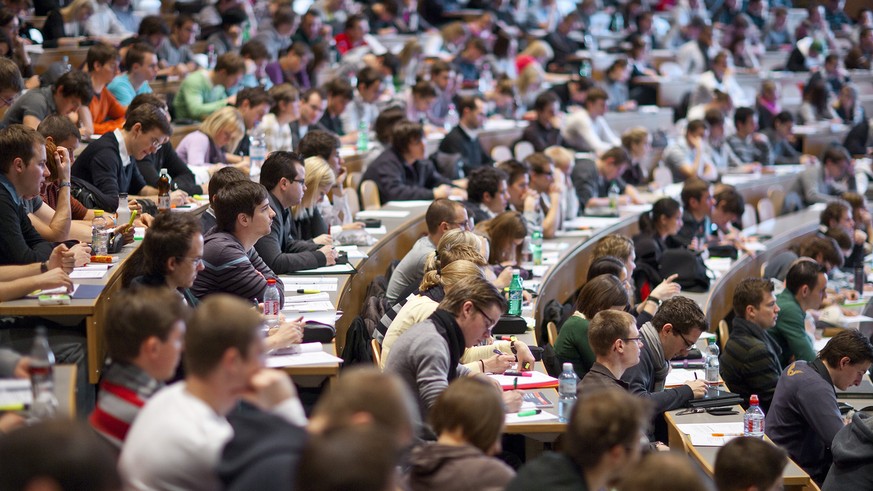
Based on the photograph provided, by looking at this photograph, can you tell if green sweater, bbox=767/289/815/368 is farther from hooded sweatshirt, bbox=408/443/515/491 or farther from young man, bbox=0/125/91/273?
young man, bbox=0/125/91/273

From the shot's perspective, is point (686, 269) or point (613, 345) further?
point (686, 269)

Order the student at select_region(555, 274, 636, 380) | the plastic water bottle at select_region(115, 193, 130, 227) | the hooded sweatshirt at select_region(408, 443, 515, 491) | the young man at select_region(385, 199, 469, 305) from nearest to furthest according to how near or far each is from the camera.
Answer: the hooded sweatshirt at select_region(408, 443, 515, 491), the student at select_region(555, 274, 636, 380), the plastic water bottle at select_region(115, 193, 130, 227), the young man at select_region(385, 199, 469, 305)

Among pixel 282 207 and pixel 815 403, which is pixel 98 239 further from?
pixel 815 403

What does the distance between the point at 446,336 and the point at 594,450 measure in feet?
4.65

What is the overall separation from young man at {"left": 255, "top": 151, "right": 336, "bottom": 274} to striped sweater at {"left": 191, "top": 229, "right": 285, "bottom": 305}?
2.57 feet

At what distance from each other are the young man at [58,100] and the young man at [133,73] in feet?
3.98

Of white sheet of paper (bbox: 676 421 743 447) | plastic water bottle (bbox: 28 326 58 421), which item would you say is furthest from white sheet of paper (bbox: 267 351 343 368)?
white sheet of paper (bbox: 676 421 743 447)

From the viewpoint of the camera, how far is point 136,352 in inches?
121

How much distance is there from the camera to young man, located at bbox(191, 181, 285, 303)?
5023mm

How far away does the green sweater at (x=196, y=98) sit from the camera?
345 inches

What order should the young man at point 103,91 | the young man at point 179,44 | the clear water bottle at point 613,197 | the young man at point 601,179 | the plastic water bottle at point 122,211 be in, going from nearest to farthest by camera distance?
the plastic water bottle at point 122,211 < the young man at point 103,91 < the clear water bottle at point 613,197 < the young man at point 601,179 < the young man at point 179,44

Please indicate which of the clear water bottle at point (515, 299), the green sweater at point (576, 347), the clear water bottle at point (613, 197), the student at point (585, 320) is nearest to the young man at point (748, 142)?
the clear water bottle at point (613, 197)

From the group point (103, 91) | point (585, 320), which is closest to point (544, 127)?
point (103, 91)

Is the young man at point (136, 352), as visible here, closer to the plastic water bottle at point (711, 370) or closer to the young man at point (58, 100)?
the plastic water bottle at point (711, 370)
